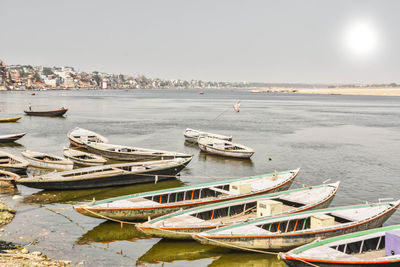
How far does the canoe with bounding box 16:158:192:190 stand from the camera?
1128 inches

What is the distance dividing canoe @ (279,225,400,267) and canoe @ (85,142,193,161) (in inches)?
899

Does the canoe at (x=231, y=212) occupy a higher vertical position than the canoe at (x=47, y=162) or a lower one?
higher

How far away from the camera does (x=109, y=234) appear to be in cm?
2197

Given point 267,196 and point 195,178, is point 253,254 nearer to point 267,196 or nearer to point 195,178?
point 267,196

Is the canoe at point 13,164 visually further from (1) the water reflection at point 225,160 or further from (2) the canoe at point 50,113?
(2) the canoe at point 50,113

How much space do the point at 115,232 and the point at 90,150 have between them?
81.3ft

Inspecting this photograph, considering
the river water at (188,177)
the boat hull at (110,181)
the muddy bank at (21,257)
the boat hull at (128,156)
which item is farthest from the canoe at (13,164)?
the muddy bank at (21,257)

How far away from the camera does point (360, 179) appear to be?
36.9 meters

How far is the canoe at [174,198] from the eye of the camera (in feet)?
72.2

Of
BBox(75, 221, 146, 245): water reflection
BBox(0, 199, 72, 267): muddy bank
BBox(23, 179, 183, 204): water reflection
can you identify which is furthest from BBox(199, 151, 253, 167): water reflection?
BBox(0, 199, 72, 267): muddy bank

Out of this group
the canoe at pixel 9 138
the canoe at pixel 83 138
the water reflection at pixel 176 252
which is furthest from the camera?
the canoe at pixel 9 138

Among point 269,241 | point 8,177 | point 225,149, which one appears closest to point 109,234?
point 269,241

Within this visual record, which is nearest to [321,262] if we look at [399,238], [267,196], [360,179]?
[399,238]

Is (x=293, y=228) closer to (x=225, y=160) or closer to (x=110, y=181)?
(x=110, y=181)
